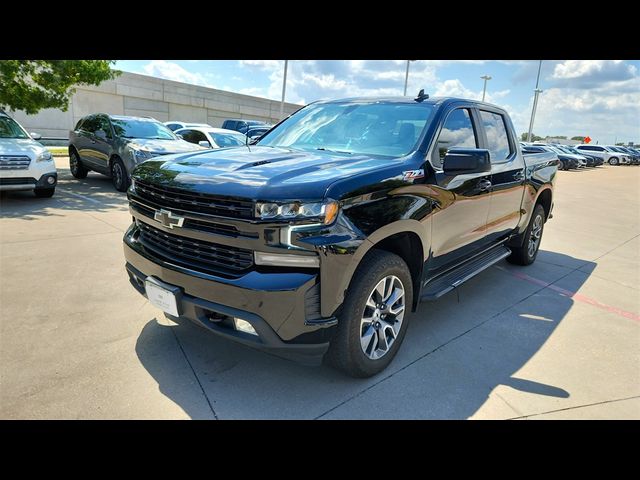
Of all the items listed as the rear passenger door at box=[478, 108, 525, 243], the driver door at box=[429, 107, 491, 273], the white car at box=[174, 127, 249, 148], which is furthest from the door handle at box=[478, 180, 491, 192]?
the white car at box=[174, 127, 249, 148]

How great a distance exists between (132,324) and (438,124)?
9.76ft

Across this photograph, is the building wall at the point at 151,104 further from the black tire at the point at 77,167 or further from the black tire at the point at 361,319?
the black tire at the point at 361,319

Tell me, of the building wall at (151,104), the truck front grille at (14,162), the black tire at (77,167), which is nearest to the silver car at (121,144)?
A: the black tire at (77,167)

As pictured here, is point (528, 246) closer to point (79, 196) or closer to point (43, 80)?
point (79, 196)

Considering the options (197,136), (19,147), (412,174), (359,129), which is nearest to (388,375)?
(412,174)

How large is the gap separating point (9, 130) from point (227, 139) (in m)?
4.82

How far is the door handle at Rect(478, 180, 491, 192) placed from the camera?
3.93m

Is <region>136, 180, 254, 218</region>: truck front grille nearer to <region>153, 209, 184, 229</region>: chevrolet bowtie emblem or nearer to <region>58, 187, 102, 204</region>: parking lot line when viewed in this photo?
<region>153, 209, 184, 229</region>: chevrolet bowtie emblem

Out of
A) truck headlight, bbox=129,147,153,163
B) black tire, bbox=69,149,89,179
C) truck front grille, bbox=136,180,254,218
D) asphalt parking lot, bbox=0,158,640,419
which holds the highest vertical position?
truck front grille, bbox=136,180,254,218

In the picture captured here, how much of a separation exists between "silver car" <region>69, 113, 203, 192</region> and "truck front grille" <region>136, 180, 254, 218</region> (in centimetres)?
678

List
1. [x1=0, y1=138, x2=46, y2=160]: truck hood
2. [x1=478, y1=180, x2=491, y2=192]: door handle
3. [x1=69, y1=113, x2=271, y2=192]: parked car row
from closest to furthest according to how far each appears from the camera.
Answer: [x1=478, y1=180, x2=491, y2=192]: door handle, [x1=0, y1=138, x2=46, y2=160]: truck hood, [x1=69, y1=113, x2=271, y2=192]: parked car row

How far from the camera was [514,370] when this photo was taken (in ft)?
10.5

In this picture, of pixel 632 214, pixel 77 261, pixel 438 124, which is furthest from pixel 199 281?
pixel 632 214
